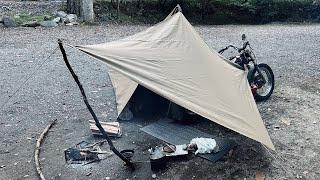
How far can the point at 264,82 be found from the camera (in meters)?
5.50

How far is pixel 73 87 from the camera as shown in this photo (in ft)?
20.4

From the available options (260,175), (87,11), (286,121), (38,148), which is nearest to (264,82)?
(286,121)

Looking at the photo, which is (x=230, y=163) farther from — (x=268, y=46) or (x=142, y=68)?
(x=268, y=46)

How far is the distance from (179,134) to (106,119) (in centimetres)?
119

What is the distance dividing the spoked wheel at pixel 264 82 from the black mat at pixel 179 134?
1529 millimetres

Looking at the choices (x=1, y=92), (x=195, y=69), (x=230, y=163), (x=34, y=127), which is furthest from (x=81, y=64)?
(x=230, y=163)

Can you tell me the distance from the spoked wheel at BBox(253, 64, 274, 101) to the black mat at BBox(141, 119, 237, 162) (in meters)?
1.53

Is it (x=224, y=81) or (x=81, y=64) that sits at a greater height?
(x=224, y=81)

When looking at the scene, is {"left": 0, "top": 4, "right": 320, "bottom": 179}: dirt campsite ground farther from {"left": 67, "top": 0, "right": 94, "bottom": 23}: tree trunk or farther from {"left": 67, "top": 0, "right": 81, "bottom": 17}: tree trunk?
{"left": 67, "top": 0, "right": 81, "bottom": 17}: tree trunk

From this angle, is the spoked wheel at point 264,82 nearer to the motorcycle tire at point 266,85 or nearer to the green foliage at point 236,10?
the motorcycle tire at point 266,85

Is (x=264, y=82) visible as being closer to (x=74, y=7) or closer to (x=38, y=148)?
(x=38, y=148)

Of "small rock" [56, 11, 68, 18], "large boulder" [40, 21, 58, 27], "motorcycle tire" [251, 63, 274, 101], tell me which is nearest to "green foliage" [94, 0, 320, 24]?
"small rock" [56, 11, 68, 18]

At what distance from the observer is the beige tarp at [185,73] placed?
3.57 m

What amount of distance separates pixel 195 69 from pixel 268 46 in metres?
6.33
